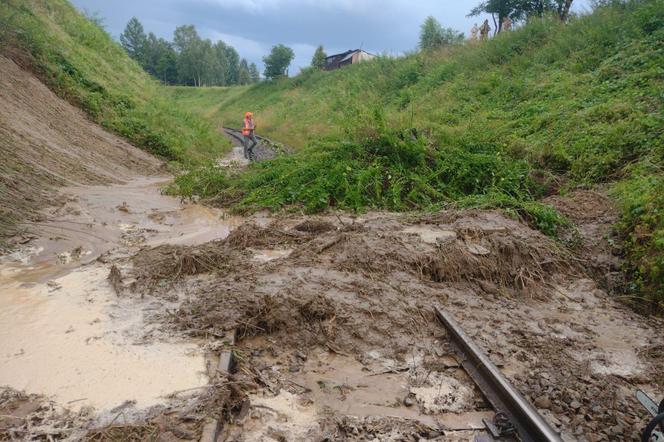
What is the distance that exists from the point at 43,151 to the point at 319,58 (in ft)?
120

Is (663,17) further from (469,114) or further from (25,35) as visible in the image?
(25,35)

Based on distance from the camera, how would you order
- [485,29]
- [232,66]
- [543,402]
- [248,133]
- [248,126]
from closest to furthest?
[543,402] < [248,126] < [248,133] < [485,29] < [232,66]

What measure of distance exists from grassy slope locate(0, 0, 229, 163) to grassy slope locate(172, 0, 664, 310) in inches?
238

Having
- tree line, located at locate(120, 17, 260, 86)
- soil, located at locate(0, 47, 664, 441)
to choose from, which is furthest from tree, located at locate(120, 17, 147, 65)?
soil, located at locate(0, 47, 664, 441)

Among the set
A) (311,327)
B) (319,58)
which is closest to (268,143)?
(311,327)

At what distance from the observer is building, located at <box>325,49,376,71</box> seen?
1679 inches

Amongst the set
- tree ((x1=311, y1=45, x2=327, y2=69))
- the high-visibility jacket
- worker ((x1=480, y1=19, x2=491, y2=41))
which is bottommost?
the high-visibility jacket

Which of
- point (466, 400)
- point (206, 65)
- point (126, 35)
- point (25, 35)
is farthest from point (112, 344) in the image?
point (126, 35)

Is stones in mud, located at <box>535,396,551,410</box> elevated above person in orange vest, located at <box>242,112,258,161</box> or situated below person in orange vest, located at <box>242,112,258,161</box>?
below

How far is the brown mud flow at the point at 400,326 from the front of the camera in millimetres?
3566

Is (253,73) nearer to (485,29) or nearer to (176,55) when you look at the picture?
(176,55)

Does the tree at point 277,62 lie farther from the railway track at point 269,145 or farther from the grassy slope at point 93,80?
the grassy slope at point 93,80

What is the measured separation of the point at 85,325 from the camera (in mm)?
4793

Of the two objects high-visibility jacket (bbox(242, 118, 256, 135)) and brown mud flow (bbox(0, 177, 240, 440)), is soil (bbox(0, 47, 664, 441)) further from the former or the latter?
high-visibility jacket (bbox(242, 118, 256, 135))
